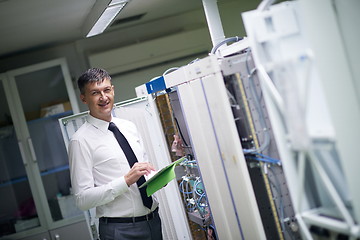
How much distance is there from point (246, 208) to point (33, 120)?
3.97 metres

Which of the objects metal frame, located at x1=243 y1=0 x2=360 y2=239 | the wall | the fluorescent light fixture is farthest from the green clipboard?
the wall

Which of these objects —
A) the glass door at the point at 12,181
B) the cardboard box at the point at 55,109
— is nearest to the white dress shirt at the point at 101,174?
the cardboard box at the point at 55,109

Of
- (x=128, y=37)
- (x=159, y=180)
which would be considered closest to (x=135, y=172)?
(x=159, y=180)

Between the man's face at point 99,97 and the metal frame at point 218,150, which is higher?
the man's face at point 99,97

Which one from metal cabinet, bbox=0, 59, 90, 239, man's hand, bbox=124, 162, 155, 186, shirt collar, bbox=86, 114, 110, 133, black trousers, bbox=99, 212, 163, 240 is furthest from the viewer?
metal cabinet, bbox=0, 59, 90, 239

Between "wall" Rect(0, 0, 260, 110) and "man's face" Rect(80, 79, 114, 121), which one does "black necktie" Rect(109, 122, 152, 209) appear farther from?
"wall" Rect(0, 0, 260, 110)

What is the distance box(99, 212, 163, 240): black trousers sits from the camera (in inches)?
121

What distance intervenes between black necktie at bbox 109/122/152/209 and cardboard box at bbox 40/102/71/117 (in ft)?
9.76

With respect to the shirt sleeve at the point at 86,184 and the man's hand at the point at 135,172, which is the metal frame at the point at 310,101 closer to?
the man's hand at the point at 135,172

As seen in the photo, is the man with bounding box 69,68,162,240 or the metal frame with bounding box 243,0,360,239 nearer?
the metal frame with bounding box 243,0,360,239

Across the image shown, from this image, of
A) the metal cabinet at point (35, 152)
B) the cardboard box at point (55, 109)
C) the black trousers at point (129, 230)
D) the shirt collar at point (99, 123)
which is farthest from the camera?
the cardboard box at point (55, 109)

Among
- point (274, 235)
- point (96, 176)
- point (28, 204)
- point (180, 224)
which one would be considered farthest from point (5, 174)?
point (274, 235)

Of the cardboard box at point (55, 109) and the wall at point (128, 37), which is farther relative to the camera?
the wall at point (128, 37)

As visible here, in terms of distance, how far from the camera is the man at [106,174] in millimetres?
2994
